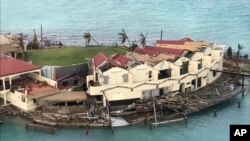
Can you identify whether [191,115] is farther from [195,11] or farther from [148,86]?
[195,11]

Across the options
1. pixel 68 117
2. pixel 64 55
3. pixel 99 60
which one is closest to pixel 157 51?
pixel 99 60

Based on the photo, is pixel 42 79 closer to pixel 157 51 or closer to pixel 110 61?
pixel 110 61

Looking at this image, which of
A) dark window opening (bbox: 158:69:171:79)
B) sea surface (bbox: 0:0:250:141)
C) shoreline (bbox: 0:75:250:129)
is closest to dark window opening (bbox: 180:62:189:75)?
dark window opening (bbox: 158:69:171:79)

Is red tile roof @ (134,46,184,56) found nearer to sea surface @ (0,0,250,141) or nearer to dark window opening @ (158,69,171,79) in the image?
dark window opening @ (158,69,171,79)

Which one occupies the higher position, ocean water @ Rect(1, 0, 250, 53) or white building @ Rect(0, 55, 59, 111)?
ocean water @ Rect(1, 0, 250, 53)

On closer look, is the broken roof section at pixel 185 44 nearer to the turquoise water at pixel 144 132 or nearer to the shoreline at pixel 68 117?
the shoreline at pixel 68 117

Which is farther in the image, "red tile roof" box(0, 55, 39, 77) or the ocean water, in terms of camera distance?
the ocean water
